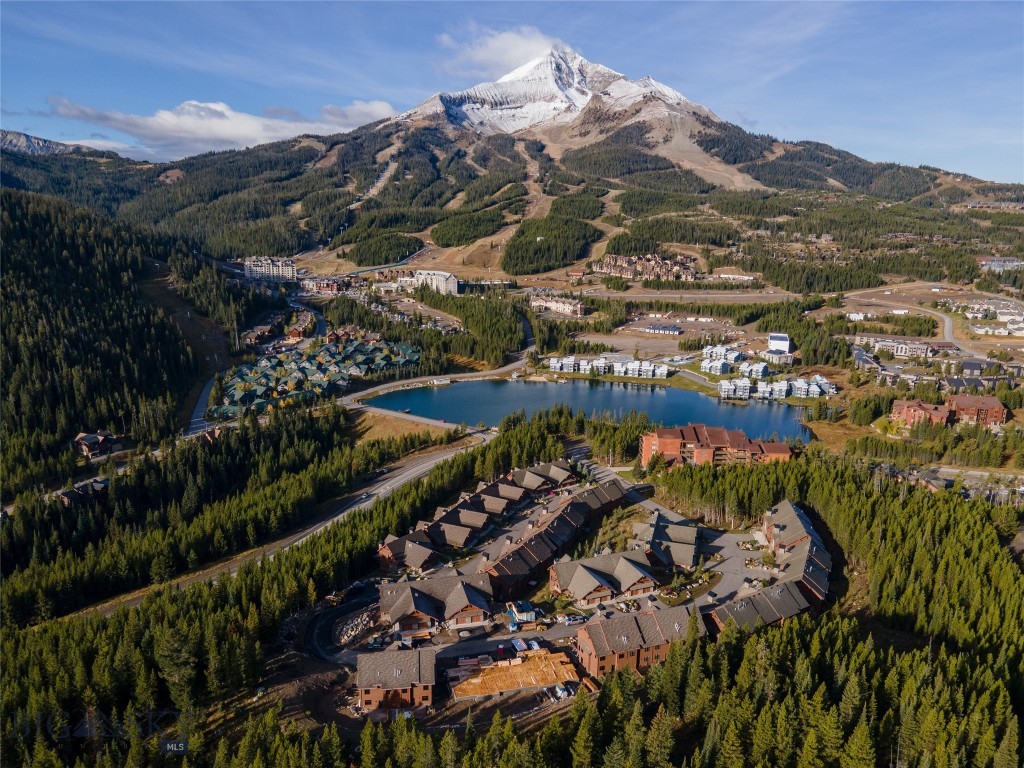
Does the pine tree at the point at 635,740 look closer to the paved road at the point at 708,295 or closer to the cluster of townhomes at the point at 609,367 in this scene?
the cluster of townhomes at the point at 609,367

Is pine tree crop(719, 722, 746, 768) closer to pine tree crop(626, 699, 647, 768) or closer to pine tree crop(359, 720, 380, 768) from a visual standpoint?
pine tree crop(626, 699, 647, 768)

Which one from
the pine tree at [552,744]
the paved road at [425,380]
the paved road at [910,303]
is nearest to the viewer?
the pine tree at [552,744]

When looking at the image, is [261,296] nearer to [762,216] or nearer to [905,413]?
[905,413]

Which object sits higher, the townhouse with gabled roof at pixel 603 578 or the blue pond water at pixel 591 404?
the blue pond water at pixel 591 404

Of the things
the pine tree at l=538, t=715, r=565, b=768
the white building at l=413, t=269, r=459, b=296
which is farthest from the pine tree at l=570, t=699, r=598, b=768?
the white building at l=413, t=269, r=459, b=296

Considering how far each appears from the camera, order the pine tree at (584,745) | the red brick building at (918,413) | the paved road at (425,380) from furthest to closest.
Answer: the paved road at (425,380) < the red brick building at (918,413) < the pine tree at (584,745)
